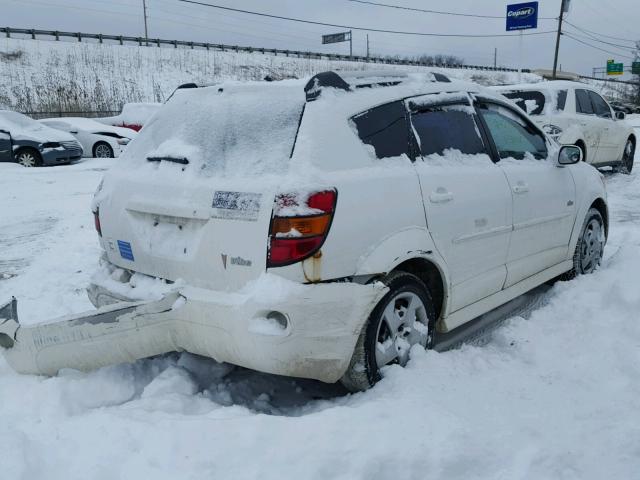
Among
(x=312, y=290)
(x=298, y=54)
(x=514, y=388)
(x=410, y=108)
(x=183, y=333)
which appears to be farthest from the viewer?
→ (x=298, y=54)

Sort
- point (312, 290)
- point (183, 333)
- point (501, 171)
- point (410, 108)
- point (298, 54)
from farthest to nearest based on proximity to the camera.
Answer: point (298, 54)
point (501, 171)
point (410, 108)
point (183, 333)
point (312, 290)

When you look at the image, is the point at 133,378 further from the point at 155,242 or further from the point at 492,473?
the point at 492,473

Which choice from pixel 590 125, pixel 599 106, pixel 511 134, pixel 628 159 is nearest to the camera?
pixel 511 134

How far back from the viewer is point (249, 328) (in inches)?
102

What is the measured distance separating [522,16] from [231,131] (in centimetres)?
5095

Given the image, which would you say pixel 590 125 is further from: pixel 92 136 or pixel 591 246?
pixel 92 136

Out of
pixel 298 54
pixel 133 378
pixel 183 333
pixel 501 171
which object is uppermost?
pixel 298 54

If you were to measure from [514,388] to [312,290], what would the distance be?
132cm

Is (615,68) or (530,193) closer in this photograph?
(530,193)

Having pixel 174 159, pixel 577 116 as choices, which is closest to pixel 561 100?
pixel 577 116

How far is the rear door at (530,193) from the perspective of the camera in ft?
12.7

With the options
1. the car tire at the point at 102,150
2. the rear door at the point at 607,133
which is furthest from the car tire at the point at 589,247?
the car tire at the point at 102,150

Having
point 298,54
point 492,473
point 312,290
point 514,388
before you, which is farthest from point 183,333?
point 298,54

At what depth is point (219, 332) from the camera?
2689 mm
